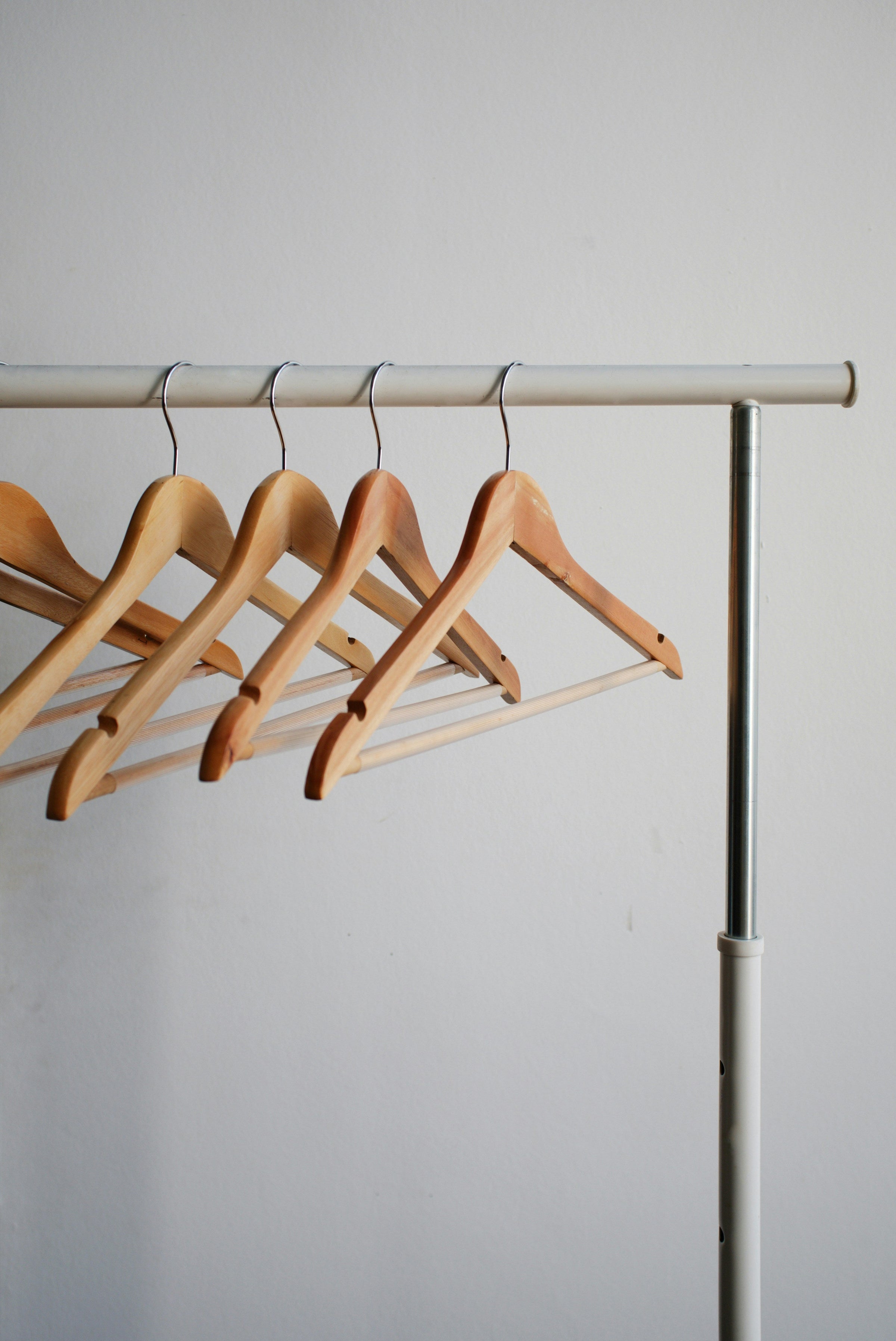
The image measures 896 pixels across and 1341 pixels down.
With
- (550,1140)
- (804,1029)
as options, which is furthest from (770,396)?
(550,1140)

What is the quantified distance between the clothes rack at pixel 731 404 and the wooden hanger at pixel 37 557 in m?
0.07

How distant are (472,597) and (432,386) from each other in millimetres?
150

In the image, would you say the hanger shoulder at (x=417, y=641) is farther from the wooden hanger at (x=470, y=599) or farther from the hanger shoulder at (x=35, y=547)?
the hanger shoulder at (x=35, y=547)

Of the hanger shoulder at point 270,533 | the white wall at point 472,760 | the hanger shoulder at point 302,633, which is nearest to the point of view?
the hanger shoulder at point 302,633

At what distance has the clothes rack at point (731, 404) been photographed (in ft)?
1.93

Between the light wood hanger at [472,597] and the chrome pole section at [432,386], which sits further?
the chrome pole section at [432,386]

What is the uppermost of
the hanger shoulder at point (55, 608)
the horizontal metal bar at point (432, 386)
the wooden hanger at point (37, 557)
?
the horizontal metal bar at point (432, 386)

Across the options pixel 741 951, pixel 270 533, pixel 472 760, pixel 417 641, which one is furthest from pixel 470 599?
pixel 472 760

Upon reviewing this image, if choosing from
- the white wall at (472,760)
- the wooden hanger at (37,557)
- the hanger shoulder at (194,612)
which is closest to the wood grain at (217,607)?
the hanger shoulder at (194,612)

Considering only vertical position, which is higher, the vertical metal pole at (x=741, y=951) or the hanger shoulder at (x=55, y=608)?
the hanger shoulder at (x=55, y=608)

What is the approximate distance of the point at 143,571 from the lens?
0.59 metres

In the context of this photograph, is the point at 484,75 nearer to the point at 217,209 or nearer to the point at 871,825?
the point at 217,209

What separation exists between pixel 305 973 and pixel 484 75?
1.10 meters

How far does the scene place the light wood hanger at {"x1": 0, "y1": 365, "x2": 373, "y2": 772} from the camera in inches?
20.9
